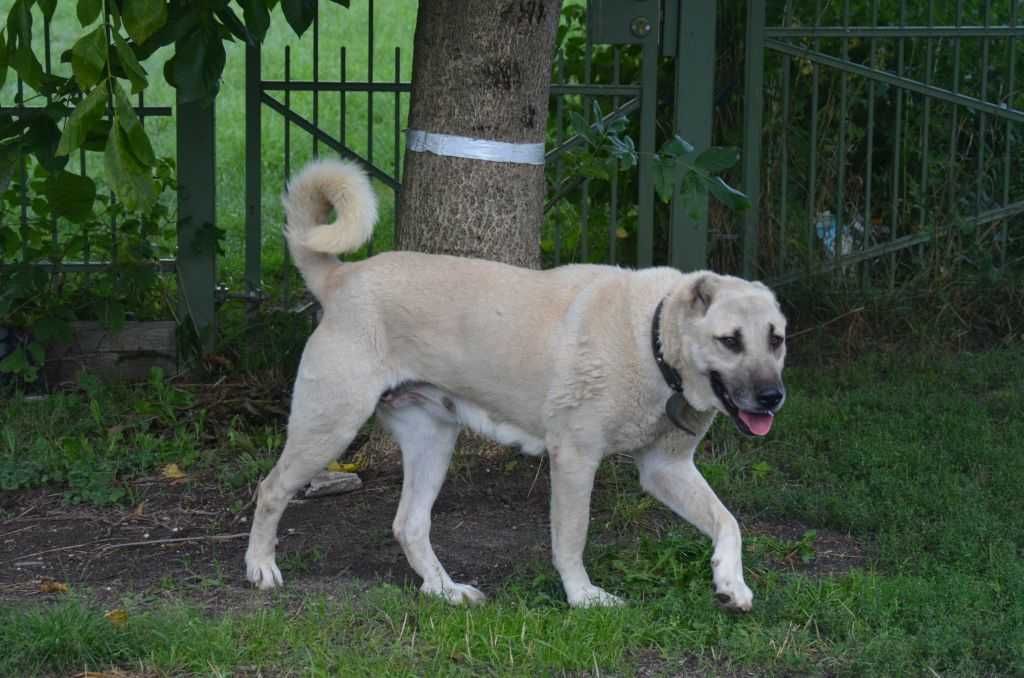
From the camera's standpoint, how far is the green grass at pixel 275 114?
9852 mm

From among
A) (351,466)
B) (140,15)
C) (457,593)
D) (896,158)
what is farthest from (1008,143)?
(140,15)

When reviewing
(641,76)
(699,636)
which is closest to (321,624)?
(699,636)

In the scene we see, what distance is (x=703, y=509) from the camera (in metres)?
4.61

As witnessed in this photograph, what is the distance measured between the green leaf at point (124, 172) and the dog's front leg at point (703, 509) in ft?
5.70

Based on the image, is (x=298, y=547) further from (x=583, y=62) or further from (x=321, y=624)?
(x=583, y=62)

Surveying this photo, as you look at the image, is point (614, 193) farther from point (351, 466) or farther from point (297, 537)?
point (297, 537)

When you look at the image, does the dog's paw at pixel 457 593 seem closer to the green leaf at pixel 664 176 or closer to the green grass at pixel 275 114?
the green leaf at pixel 664 176

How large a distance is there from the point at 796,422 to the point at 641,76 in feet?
6.19

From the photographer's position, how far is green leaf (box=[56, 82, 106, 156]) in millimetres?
4191

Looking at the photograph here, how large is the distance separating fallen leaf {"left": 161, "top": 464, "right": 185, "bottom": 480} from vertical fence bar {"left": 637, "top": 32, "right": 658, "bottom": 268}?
8.06 ft

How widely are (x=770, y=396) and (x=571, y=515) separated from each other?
76 centimetres

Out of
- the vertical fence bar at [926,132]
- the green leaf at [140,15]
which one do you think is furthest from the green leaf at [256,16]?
the vertical fence bar at [926,132]

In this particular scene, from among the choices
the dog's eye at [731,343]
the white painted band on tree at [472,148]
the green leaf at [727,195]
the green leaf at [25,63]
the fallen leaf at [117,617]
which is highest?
the green leaf at [25,63]

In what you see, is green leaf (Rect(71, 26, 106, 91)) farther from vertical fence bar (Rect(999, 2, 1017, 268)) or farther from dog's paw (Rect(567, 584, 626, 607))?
vertical fence bar (Rect(999, 2, 1017, 268))
